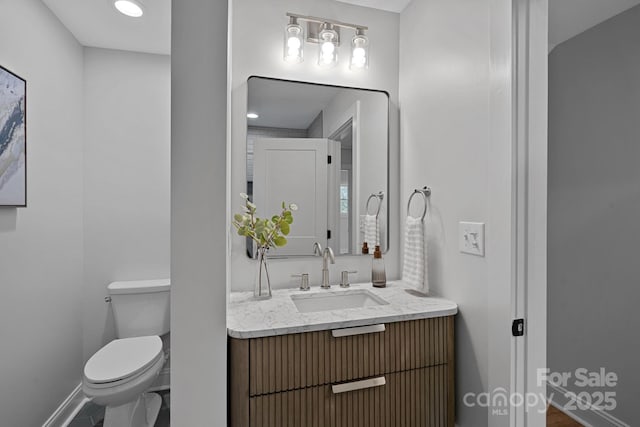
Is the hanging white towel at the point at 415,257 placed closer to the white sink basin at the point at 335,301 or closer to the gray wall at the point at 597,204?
the white sink basin at the point at 335,301

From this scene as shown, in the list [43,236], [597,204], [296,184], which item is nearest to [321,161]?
[296,184]

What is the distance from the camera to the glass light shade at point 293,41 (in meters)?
1.65

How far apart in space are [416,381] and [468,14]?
155cm

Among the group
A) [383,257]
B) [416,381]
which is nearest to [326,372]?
[416,381]

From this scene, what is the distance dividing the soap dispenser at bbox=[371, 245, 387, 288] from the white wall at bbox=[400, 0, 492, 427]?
0.25 meters

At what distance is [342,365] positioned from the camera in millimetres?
1221

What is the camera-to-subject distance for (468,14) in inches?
53.6

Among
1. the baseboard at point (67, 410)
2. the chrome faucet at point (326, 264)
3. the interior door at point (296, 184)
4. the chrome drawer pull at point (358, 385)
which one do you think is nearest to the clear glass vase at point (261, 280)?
the interior door at point (296, 184)

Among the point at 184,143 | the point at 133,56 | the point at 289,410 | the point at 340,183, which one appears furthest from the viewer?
the point at 133,56

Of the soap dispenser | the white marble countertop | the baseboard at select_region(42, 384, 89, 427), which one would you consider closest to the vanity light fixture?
the soap dispenser

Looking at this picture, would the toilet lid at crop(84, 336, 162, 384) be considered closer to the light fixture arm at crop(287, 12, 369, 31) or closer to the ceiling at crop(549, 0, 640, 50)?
the light fixture arm at crop(287, 12, 369, 31)

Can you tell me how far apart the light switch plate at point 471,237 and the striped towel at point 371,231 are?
52 cm

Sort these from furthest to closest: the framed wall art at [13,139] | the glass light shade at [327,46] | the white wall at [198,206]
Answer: the glass light shade at [327,46] → the framed wall art at [13,139] → the white wall at [198,206]

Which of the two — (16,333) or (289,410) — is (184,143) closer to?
(289,410)
